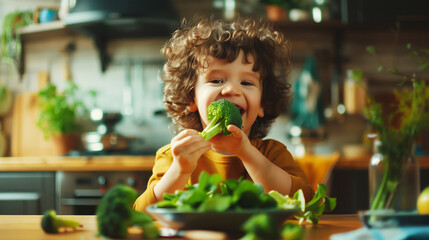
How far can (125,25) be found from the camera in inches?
119

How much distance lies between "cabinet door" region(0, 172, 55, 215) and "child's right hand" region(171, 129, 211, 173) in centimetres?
183

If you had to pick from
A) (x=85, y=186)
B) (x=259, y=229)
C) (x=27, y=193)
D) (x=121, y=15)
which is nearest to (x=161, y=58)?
(x=121, y=15)

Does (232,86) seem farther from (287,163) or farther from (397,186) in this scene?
(397,186)

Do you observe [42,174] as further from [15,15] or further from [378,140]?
[378,140]

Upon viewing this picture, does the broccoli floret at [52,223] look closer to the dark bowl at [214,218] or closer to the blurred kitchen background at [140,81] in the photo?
the dark bowl at [214,218]

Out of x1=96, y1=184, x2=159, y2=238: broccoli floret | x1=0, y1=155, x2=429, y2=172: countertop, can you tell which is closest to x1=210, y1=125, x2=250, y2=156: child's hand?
x1=96, y1=184, x2=159, y2=238: broccoli floret

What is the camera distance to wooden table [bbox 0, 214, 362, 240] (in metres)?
0.81

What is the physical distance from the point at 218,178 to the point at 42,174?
7.16 feet

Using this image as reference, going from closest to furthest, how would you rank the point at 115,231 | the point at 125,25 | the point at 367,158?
the point at 115,231, the point at 367,158, the point at 125,25

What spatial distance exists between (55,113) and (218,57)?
6.71ft

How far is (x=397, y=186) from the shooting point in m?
0.80

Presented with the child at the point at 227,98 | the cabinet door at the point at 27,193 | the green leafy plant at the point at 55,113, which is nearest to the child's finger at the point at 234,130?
the child at the point at 227,98

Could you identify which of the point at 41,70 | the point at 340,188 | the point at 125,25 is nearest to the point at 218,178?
the point at 340,188

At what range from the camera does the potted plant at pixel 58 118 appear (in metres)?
3.14
